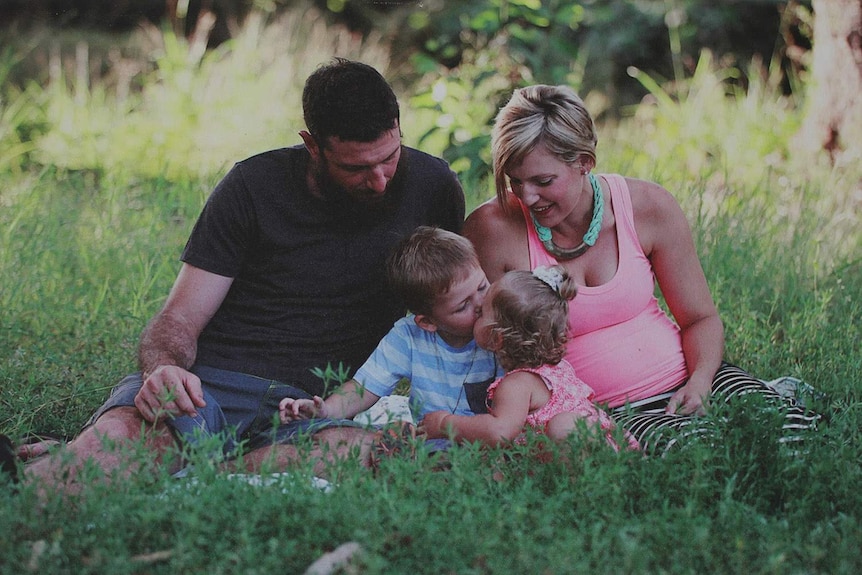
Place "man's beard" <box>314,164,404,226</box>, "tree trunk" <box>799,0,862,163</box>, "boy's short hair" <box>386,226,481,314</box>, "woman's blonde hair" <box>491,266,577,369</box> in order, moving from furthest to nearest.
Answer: "tree trunk" <box>799,0,862,163</box> → "man's beard" <box>314,164,404,226</box> → "boy's short hair" <box>386,226,481,314</box> → "woman's blonde hair" <box>491,266,577,369</box>

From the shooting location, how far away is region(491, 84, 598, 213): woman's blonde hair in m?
3.48

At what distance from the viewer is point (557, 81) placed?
6824 millimetres

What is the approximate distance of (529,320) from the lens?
10.7ft

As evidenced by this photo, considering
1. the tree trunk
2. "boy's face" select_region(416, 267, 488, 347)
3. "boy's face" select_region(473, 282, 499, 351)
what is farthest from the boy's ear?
the tree trunk

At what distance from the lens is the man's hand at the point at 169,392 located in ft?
10.2

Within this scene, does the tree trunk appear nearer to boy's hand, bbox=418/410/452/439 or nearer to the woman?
the woman

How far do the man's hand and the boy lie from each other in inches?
17.8

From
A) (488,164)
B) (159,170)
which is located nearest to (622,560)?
(488,164)

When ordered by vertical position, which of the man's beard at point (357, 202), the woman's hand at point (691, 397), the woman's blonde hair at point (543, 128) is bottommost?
the woman's hand at point (691, 397)

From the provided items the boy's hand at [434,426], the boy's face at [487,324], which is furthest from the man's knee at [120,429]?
the boy's face at [487,324]

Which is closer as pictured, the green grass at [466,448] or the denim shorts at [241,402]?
the green grass at [466,448]

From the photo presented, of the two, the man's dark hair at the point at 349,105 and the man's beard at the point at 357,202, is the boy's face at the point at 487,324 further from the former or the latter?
the man's dark hair at the point at 349,105

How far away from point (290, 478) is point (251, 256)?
1.17 m

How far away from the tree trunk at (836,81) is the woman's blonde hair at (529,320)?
151 inches
